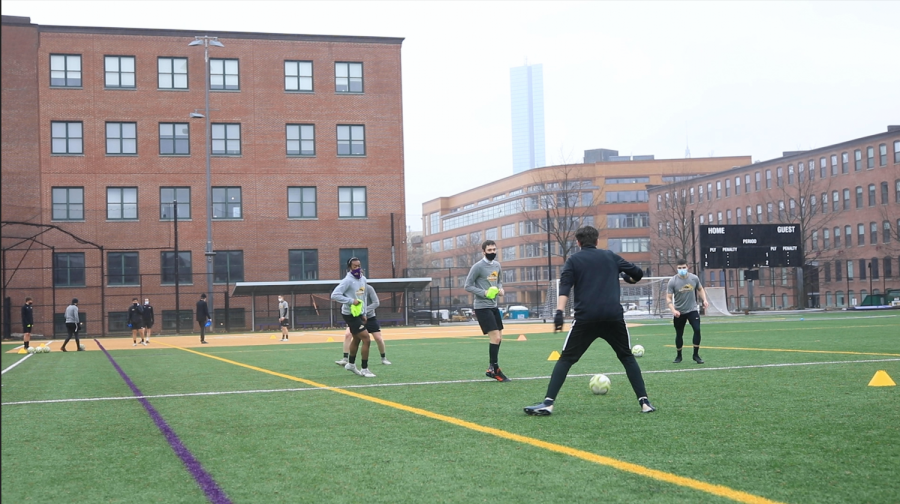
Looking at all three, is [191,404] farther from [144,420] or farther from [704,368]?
[704,368]

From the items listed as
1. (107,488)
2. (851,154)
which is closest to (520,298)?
(851,154)

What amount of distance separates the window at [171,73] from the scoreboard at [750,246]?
33.6 metres

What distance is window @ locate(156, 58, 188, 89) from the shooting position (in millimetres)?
54688

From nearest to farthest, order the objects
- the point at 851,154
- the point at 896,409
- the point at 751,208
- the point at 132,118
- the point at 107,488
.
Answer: the point at 107,488 → the point at 896,409 → the point at 132,118 → the point at 851,154 → the point at 751,208

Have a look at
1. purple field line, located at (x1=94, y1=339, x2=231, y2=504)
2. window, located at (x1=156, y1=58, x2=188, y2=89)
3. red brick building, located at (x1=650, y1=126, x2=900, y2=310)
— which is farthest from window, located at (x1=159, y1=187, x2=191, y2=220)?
purple field line, located at (x1=94, y1=339, x2=231, y2=504)

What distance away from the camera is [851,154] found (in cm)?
8425

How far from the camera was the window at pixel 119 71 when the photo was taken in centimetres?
5378

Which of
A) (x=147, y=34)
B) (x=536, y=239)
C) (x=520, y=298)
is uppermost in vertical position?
(x=147, y=34)

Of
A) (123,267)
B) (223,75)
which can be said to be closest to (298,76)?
(223,75)

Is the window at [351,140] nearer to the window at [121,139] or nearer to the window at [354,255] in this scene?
the window at [354,255]

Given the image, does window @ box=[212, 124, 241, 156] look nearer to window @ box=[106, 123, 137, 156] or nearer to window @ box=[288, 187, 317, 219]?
window @ box=[288, 187, 317, 219]

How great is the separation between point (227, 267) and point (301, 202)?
20.9ft

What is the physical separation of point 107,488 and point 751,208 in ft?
320

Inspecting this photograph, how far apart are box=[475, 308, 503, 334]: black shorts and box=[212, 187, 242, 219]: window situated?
144 ft
